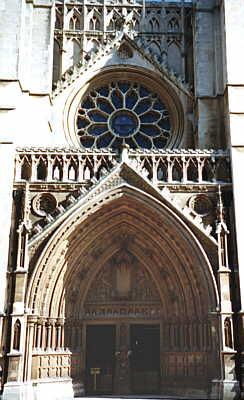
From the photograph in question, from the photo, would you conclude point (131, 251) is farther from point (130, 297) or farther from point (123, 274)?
point (130, 297)

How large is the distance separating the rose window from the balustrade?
2405 mm

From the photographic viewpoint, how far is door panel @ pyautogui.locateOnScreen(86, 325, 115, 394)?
14.4 metres

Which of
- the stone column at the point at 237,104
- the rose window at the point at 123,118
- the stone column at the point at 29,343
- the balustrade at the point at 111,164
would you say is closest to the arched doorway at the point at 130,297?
the stone column at the point at 29,343

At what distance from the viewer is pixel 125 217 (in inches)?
582

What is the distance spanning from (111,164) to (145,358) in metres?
5.49

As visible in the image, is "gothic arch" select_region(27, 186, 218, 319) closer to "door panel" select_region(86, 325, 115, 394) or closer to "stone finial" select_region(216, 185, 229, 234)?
"stone finial" select_region(216, 185, 229, 234)

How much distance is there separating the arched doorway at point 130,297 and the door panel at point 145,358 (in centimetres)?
3

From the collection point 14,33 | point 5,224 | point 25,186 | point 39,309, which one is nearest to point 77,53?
point 14,33

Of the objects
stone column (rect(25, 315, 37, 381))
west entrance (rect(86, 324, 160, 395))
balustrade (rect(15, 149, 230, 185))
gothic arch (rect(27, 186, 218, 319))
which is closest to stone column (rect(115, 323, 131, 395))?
west entrance (rect(86, 324, 160, 395))

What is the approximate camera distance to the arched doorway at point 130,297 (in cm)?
1372

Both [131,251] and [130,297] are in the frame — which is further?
[131,251]

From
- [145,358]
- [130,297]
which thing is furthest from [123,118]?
[145,358]

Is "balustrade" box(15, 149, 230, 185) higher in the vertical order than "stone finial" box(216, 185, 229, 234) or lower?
higher

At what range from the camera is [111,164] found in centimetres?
1475
